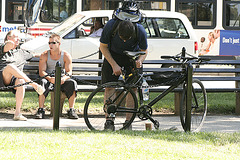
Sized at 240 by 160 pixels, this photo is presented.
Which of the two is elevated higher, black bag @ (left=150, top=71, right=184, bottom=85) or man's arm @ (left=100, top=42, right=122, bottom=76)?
man's arm @ (left=100, top=42, right=122, bottom=76)

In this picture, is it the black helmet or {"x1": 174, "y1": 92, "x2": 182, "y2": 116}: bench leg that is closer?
the black helmet

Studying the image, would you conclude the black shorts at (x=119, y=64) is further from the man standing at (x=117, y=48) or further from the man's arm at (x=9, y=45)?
the man's arm at (x=9, y=45)

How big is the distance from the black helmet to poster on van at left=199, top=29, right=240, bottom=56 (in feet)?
39.1

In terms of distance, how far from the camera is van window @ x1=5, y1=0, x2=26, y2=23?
1773 centimetres

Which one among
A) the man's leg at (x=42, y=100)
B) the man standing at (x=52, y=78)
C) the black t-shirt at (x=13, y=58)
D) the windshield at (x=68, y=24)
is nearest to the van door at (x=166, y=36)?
the windshield at (x=68, y=24)

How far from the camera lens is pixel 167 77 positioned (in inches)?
271

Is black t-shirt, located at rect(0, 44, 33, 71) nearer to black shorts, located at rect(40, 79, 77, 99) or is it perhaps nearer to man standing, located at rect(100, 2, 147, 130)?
black shorts, located at rect(40, 79, 77, 99)

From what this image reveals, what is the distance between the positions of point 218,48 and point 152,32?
4.46 m

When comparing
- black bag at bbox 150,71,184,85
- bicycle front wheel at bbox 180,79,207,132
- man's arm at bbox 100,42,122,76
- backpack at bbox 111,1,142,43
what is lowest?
bicycle front wheel at bbox 180,79,207,132

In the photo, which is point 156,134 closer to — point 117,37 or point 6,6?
point 117,37

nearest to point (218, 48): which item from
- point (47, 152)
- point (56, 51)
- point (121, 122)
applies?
point (56, 51)

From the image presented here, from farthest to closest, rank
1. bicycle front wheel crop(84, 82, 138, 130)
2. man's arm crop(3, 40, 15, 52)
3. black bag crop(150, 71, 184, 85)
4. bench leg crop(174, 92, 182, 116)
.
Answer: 1. bench leg crop(174, 92, 182, 116)
2. man's arm crop(3, 40, 15, 52)
3. black bag crop(150, 71, 184, 85)
4. bicycle front wheel crop(84, 82, 138, 130)

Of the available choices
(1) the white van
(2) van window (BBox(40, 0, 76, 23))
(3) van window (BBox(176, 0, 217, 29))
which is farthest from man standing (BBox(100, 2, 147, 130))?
(3) van window (BBox(176, 0, 217, 29))

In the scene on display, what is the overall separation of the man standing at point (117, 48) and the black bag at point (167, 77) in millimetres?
364
